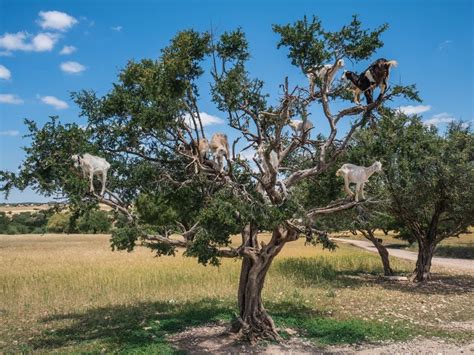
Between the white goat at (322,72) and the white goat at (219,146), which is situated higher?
the white goat at (322,72)

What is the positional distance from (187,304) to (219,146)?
8.13m

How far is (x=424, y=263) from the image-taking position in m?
22.9

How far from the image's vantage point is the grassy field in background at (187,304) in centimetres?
1204

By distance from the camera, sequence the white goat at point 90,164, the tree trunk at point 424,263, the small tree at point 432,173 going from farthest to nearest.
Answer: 1. the tree trunk at point 424,263
2. the small tree at point 432,173
3. the white goat at point 90,164

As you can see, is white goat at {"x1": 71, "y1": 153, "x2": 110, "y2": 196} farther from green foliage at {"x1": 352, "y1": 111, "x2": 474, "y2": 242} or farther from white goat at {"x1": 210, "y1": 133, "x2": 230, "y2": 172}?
green foliage at {"x1": 352, "y1": 111, "x2": 474, "y2": 242}

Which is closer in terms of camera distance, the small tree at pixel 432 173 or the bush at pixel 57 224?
the small tree at pixel 432 173

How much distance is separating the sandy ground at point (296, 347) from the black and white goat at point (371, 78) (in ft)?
18.7

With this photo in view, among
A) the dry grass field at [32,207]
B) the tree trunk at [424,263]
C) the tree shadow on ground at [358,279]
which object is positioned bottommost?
the tree shadow on ground at [358,279]

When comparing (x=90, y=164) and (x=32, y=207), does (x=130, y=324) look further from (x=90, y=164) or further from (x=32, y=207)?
(x=32, y=207)

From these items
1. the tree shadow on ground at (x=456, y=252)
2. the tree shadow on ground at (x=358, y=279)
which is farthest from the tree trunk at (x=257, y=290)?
the tree shadow on ground at (x=456, y=252)

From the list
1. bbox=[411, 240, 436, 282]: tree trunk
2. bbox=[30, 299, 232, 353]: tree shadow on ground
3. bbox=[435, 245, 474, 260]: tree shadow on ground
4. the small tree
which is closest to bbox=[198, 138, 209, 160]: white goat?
bbox=[30, 299, 232, 353]: tree shadow on ground

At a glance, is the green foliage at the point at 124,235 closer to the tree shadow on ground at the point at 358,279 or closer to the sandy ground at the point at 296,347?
the sandy ground at the point at 296,347

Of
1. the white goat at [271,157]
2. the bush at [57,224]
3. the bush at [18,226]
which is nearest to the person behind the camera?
the white goat at [271,157]

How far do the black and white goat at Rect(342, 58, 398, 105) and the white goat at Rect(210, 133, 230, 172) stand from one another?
2.96 meters
